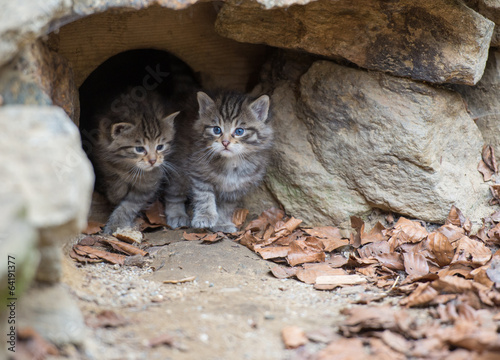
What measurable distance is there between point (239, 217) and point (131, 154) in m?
1.17

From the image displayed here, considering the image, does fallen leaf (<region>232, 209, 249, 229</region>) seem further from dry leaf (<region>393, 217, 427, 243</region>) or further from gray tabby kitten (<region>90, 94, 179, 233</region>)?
dry leaf (<region>393, 217, 427, 243</region>)

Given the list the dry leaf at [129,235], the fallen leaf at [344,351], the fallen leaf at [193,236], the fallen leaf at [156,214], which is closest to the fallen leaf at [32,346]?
the fallen leaf at [344,351]

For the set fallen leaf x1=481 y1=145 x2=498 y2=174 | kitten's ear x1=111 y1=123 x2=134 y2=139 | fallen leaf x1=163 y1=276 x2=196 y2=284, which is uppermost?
fallen leaf x1=481 y1=145 x2=498 y2=174

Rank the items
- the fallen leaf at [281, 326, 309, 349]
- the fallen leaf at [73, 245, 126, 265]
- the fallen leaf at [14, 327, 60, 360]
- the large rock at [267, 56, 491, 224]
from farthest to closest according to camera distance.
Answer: the large rock at [267, 56, 491, 224] < the fallen leaf at [73, 245, 126, 265] < the fallen leaf at [281, 326, 309, 349] < the fallen leaf at [14, 327, 60, 360]

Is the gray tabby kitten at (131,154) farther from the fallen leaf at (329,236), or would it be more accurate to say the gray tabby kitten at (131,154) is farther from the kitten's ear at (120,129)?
the fallen leaf at (329,236)

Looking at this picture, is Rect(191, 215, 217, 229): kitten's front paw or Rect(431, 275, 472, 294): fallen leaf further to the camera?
Rect(191, 215, 217, 229): kitten's front paw

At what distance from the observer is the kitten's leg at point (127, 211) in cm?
472

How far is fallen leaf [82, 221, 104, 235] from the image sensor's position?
4470 millimetres

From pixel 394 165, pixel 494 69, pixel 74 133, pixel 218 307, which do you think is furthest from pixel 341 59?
pixel 74 133

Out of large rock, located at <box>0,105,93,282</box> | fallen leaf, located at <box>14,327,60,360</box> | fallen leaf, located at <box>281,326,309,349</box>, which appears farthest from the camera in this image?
fallen leaf, located at <box>281,326,309,349</box>

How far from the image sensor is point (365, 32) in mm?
3879

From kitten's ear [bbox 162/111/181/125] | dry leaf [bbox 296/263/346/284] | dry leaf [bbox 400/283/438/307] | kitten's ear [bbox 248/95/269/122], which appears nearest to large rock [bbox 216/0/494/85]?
kitten's ear [bbox 248/95/269/122]

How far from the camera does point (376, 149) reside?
13.9 ft

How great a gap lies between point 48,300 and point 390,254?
98.3 inches
